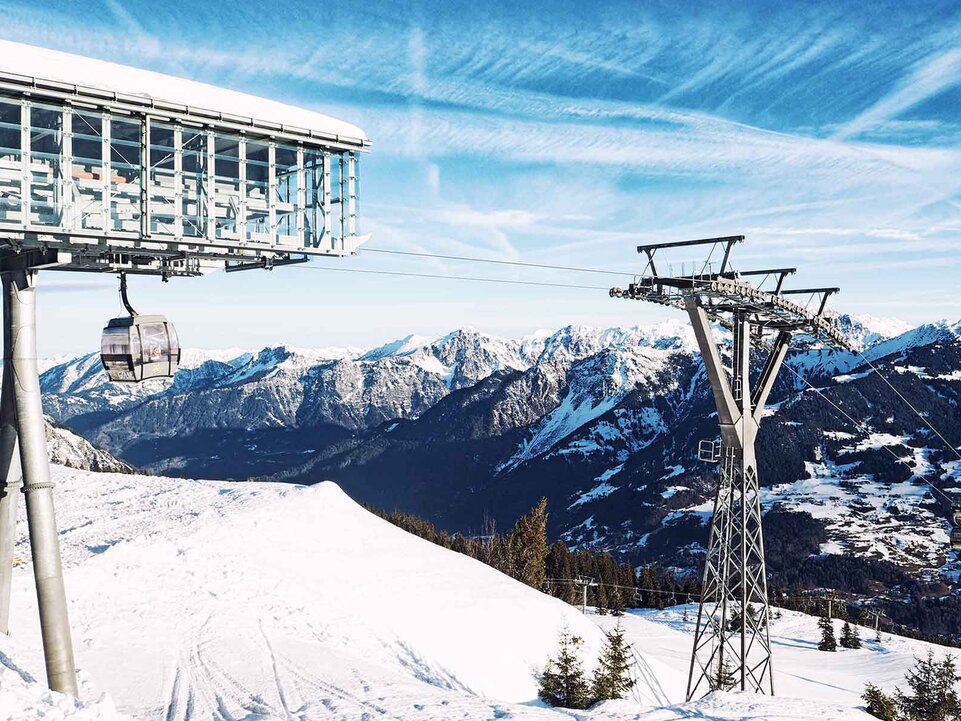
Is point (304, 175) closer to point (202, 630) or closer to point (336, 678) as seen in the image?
point (336, 678)

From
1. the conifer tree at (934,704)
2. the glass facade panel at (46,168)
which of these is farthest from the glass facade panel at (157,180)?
the conifer tree at (934,704)

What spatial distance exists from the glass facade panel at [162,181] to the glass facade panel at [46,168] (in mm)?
2016

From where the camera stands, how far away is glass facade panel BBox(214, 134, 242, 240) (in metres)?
21.8

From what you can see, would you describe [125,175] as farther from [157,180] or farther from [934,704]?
[934,704]

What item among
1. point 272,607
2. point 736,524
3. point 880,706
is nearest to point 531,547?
point 880,706

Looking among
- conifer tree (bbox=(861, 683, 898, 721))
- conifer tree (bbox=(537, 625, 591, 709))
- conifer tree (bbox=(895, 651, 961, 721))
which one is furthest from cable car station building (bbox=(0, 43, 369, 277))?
conifer tree (bbox=(861, 683, 898, 721))

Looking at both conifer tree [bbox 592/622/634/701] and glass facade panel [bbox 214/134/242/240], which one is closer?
glass facade panel [bbox 214/134/242/240]

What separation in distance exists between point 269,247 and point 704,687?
117 ft

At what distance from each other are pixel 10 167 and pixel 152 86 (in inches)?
146

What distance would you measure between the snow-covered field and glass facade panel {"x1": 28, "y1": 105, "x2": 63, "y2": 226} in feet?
34.1

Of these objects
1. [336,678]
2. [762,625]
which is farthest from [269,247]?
[762,625]

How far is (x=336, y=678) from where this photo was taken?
3119 centimetres

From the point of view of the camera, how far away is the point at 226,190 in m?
21.9

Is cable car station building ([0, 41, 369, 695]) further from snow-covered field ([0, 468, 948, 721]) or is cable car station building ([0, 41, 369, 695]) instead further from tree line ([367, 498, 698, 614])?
tree line ([367, 498, 698, 614])
